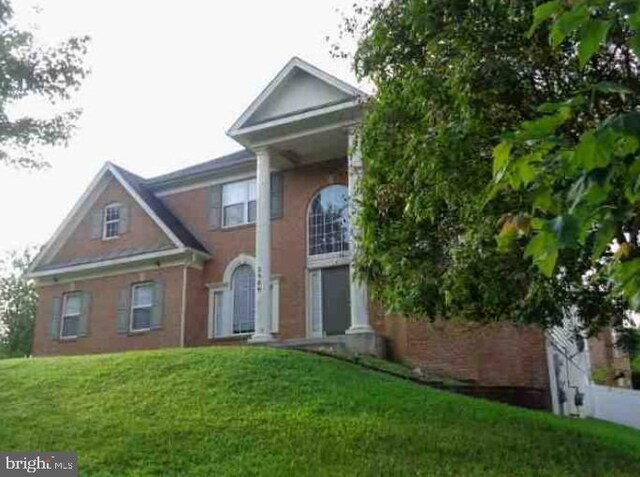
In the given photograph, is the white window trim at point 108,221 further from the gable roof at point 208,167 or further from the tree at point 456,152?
the tree at point 456,152

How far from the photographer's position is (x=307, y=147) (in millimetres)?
19969

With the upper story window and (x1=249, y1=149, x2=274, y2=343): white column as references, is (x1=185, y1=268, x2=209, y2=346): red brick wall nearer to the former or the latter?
the upper story window

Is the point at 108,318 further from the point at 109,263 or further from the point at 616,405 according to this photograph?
the point at 616,405

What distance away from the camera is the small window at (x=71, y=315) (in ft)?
78.6

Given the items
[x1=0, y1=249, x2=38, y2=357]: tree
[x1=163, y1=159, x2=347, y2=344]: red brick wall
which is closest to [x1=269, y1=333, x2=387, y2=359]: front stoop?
[x1=163, y1=159, x2=347, y2=344]: red brick wall

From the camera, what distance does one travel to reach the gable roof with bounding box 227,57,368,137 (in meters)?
19.0

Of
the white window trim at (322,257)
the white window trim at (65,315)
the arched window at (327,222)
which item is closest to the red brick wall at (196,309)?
the white window trim at (322,257)

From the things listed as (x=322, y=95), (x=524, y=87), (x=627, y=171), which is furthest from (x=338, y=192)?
(x=627, y=171)

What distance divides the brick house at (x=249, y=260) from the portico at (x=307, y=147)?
0.04m

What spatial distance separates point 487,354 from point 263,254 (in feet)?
21.1

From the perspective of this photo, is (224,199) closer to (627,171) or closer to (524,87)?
(524,87)

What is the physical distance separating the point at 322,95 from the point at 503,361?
8522 millimetres

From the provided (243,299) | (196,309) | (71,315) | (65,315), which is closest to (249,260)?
(243,299)

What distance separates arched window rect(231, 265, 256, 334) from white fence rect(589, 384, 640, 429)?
1011cm
